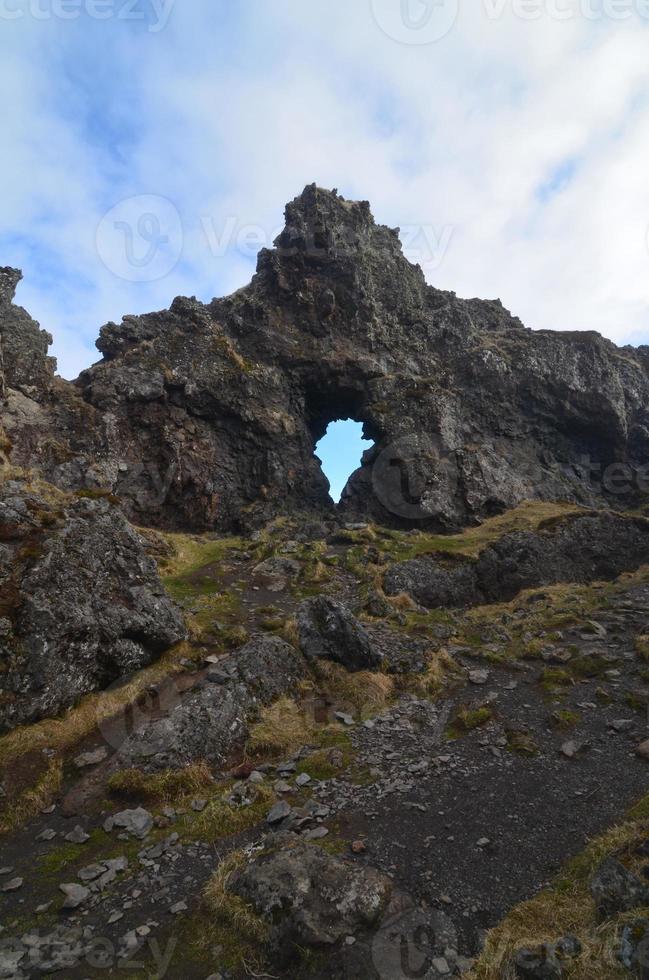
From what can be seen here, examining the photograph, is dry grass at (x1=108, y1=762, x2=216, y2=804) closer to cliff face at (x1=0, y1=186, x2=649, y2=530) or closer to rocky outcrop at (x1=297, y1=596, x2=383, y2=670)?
rocky outcrop at (x1=297, y1=596, x2=383, y2=670)

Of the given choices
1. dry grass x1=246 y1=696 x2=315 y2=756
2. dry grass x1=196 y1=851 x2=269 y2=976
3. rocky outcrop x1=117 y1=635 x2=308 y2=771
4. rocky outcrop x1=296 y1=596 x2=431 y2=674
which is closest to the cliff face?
rocky outcrop x1=296 y1=596 x2=431 y2=674

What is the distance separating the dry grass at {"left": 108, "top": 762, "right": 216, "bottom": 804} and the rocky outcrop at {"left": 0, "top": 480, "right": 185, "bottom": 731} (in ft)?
11.3

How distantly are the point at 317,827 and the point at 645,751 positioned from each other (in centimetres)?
853

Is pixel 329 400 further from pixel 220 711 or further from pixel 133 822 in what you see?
pixel 133 822

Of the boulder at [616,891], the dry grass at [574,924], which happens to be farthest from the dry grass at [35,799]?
the boulder at [616,891]

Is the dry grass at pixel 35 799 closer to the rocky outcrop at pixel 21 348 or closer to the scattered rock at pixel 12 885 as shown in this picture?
the scattered rock at pixel 12 885

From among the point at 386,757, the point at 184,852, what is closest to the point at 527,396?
the point at 386,757

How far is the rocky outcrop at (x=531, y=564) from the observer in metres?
32.9

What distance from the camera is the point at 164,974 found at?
7590mm

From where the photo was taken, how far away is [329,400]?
196 feet

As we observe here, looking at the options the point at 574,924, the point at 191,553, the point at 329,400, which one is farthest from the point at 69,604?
the point at 329,400

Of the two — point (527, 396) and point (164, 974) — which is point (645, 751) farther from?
point (527, 396)

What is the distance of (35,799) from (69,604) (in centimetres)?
567

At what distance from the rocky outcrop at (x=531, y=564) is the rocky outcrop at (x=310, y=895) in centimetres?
2263
